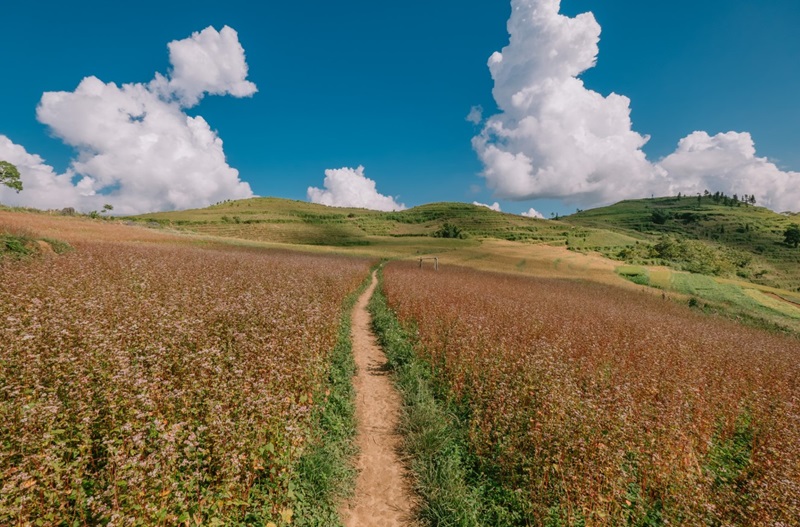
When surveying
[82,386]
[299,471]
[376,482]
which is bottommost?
[376,482]

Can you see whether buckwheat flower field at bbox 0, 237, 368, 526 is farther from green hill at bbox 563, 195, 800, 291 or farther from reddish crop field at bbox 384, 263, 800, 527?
green hill at bbox 563, 195, 800, 291

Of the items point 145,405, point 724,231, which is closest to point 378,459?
point 145,405

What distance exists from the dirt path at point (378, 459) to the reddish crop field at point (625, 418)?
149 centimetres

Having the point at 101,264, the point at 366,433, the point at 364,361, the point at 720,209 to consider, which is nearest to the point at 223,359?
the point at 366,433

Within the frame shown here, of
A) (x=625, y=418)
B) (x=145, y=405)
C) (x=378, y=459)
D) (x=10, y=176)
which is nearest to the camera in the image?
(x=145, y=405)

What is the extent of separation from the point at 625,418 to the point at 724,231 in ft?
609

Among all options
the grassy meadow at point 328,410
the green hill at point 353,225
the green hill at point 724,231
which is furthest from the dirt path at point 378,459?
the green hill at point 353,225

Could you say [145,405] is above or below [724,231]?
below

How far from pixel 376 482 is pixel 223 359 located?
3709 mm

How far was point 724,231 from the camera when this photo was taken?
13162cm

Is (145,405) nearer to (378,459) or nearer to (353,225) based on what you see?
(378,459)

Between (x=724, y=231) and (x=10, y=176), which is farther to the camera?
(x=724, y=231)

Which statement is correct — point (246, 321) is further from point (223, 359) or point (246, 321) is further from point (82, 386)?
point (82, 386)

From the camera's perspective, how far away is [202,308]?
8.49 m
